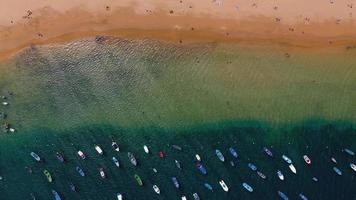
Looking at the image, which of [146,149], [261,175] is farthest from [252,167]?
[146,149]

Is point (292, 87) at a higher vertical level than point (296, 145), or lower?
higher

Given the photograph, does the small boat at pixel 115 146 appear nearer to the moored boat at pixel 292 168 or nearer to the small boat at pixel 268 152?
the small boat at pixel 268 152

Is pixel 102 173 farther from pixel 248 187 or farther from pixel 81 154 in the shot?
pixel 248 187

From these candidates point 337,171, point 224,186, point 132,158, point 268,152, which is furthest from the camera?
point 132,158

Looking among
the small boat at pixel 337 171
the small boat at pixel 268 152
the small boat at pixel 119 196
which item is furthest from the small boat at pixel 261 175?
the small boat at pixel 119 196

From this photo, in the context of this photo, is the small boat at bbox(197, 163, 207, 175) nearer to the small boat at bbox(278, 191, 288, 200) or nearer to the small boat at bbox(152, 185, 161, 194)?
the small boat at bbox(152, 185, 161, 194)

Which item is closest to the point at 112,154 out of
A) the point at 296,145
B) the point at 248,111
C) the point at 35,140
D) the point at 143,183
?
the point at 143,183

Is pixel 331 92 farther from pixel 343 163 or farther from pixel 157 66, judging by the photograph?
pixel 157 66
